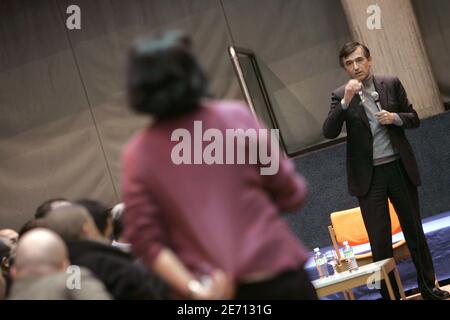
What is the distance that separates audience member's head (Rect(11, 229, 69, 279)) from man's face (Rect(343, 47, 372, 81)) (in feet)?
10.2

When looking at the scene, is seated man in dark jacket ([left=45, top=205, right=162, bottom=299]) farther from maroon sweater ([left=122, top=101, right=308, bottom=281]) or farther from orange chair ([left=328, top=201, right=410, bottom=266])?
orange chair ([left=328, top=201, right=410, bottom=266])

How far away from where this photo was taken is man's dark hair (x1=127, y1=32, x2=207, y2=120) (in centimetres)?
200

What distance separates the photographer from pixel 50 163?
868 cm

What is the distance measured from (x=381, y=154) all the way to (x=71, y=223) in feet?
8.99

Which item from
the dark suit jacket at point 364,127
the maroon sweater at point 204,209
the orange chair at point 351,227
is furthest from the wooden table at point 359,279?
the maroon sweater at point 204,209

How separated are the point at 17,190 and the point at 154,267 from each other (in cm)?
696

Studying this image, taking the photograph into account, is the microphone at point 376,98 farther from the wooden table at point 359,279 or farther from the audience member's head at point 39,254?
the audience member's head at point 39,254

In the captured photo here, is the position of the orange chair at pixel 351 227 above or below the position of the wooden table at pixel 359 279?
below

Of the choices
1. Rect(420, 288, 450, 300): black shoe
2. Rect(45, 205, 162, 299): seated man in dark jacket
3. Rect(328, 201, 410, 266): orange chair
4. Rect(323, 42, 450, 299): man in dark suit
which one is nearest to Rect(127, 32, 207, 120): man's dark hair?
Rect(45, 205, 162, 299): seated man in dark jacket

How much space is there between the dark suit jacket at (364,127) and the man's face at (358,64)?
0.36 ft

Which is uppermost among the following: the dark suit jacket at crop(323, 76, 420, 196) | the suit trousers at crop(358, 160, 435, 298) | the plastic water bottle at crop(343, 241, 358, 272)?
the dark suit jacket at crop(323, 76, 420, 196)

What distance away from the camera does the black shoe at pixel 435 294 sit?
5242mm

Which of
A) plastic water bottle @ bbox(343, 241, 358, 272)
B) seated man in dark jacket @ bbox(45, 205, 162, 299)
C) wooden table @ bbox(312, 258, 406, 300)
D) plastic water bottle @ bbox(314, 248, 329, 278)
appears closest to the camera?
seated man in dark jacket @ bbox(45, 205, 162, 299)
